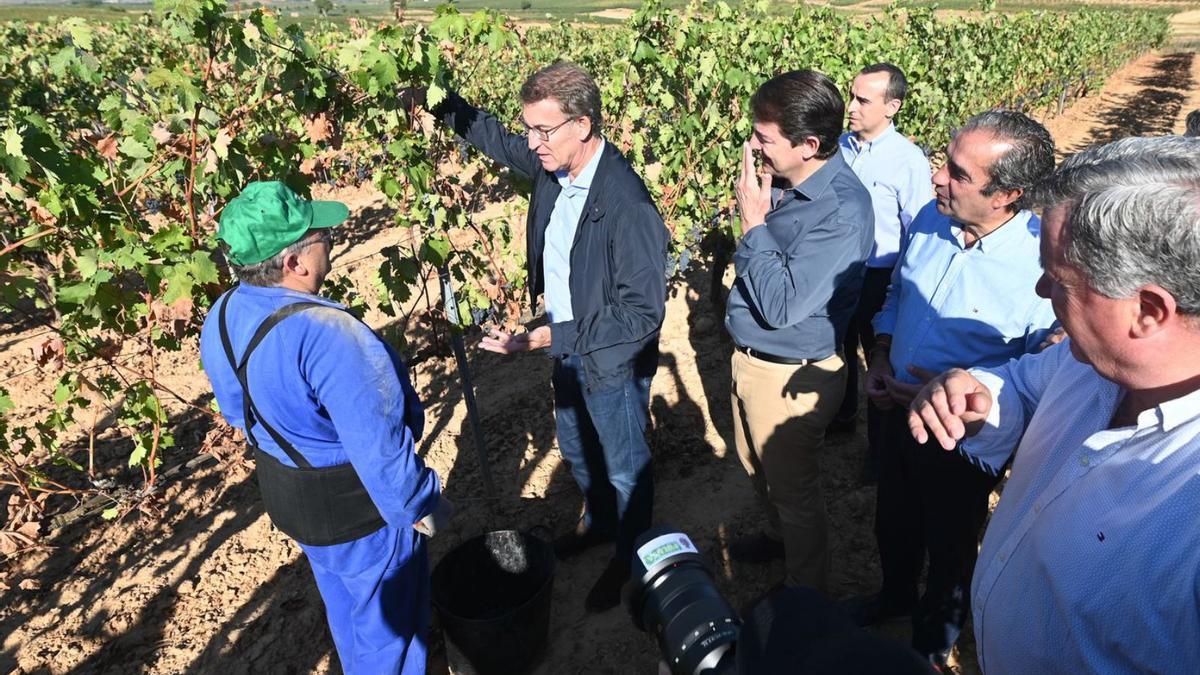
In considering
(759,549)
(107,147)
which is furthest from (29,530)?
(759,549)

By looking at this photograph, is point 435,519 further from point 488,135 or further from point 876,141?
point 876,141

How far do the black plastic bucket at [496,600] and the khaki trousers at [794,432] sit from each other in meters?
1.00

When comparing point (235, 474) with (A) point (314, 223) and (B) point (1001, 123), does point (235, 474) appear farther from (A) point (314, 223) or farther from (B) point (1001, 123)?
(B) point (1001, 123)

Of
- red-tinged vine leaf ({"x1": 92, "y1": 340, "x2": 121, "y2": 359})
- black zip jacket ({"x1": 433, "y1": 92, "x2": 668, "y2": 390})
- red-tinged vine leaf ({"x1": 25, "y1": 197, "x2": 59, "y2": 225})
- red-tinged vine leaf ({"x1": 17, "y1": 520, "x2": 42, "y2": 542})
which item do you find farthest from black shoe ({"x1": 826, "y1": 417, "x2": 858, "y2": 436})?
red-tinged vine leaf ({"x1": 17, "y1": 520, "x2": 42, "y2": 542})

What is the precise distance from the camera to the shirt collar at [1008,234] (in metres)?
2.02

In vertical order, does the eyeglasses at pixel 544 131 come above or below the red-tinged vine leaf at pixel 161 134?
above

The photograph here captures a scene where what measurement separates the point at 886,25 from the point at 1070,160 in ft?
36.2

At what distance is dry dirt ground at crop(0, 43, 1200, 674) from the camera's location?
294 centimetres

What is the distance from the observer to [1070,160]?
3.73ft

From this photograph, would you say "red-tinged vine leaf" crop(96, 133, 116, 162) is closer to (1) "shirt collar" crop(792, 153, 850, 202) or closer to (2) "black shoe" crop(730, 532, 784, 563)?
(1) "shirt collar" crop(792, 153, 850, 202)

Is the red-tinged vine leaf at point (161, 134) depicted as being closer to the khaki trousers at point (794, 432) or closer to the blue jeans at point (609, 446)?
the blue jeans at point (609, 446)

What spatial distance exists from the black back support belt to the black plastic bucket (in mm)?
629

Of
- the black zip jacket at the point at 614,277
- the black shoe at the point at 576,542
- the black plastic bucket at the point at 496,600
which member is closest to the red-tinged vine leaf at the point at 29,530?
the black plastic bucket at the point at 496,600

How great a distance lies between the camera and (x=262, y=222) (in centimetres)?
175
